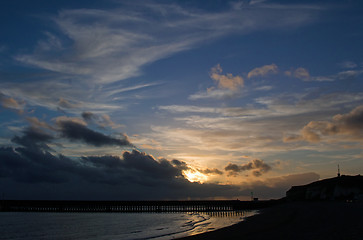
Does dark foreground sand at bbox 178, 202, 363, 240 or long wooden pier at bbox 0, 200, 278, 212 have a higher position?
dark foreground sand at bbox 178, 202, 363, 240

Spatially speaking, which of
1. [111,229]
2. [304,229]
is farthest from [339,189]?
[304,229]

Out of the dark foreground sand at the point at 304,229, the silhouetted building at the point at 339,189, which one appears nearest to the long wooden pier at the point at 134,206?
the silhouetted building at the point at 339,189

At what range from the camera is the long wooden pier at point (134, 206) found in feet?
278

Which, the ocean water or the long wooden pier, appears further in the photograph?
the long wooden pier

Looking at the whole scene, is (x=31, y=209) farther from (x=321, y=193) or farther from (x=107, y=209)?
(x=321, y=193)

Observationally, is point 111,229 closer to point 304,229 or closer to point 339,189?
point 304,229

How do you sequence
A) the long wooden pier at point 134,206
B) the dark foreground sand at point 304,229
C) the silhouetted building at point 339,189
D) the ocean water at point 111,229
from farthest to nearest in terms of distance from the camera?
the long wooden pier at point 134,206 < the silhouetted building at point 339,189 < the ocean water at point 111,229 < the dark foreground sand at point 304,229

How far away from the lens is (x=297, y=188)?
104188 mm

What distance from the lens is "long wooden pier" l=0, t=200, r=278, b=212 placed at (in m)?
84.6

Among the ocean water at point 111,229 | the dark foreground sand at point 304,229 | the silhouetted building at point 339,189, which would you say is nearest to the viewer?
the dark foreground sand at point 304,229

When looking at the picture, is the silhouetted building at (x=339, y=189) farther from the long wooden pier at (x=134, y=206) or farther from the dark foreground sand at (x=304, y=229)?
the dark foreground sand at (x=304, y=229)

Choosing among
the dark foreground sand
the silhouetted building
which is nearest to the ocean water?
the dark foreground sand

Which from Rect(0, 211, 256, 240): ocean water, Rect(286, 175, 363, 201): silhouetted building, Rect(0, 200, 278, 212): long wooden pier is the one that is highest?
Rect(286, 175, 363, 201): silhouetted building

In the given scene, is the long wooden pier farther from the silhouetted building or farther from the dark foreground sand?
the dark foreground sand
